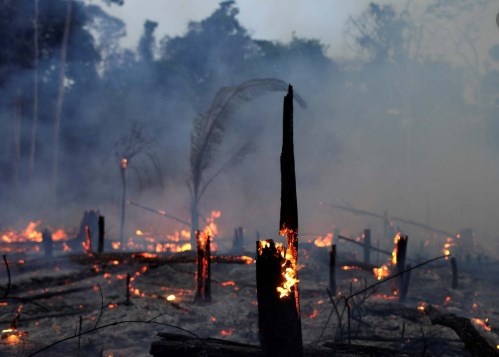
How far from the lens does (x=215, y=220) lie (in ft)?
114

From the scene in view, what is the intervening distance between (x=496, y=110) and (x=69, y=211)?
35139 millimetres

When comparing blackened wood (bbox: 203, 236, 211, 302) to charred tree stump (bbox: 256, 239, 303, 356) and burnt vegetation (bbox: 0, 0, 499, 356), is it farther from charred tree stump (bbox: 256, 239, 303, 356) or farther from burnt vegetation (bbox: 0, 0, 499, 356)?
charred tree stump (bbox: 256, 239, 303, 356)

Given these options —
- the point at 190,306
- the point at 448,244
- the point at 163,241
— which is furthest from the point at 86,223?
the point at 448,244

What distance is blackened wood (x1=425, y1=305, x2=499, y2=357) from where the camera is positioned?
726cm

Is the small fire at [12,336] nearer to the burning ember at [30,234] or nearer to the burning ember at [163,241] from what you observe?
the burning ember at [163,241]

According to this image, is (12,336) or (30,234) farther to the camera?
(30,234)

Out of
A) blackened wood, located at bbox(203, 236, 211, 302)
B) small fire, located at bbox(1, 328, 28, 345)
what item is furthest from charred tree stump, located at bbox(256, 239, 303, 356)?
blackened wood, located at bbox(203, 236, 211, 302)

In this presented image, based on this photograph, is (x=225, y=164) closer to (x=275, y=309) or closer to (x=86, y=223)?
(x=86, y=223)

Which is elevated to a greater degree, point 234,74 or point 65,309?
point 234,74

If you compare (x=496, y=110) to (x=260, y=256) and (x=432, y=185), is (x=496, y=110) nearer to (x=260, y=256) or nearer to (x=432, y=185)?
(x=432, y=185)

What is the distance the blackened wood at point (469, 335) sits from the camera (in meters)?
7.26

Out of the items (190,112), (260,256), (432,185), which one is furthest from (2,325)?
(432,185)

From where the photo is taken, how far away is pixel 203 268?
13781mm

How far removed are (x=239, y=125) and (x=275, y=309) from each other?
34271mm
